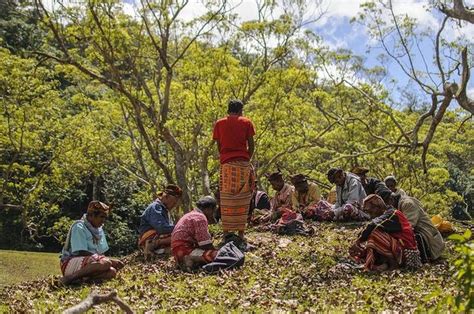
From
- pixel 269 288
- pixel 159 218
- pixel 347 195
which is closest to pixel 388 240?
pixel 269 288

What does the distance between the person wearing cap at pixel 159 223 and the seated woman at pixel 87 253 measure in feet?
5.56

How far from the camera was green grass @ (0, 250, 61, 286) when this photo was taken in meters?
15.7

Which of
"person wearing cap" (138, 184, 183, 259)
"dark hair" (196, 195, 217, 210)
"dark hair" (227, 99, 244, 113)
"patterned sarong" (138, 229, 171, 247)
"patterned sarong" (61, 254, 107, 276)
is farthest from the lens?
"patterned sarong" (138, 229, 171, 247)

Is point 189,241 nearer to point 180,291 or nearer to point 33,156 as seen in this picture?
point 180,291

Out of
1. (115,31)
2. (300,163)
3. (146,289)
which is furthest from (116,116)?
(146,289)

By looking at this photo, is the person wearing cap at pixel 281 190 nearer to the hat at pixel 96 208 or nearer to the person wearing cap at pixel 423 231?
the person wearing cap at pixel 423 231

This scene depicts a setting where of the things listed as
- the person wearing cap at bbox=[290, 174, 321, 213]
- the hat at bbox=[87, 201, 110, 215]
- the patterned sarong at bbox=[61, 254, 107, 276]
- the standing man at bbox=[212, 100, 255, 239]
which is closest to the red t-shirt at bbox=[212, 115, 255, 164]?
the standing man at bbox=[212, 100, 255, 239]

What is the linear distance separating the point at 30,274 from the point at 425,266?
12502mm

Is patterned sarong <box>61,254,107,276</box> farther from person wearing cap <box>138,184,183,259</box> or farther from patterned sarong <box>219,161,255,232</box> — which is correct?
patterned sarong <box>219,161,255,232</box>

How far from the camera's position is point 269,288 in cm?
688

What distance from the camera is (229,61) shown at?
706 inches

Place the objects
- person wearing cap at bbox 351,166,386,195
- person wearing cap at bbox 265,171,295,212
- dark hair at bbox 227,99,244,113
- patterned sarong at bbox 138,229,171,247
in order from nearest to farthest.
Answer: dark hair at bbox 227,99,244,113 → patterned sarong at bbox 138,229,171,247 → person wearing cap at bbox 351,166,386,195 → person wearing cap at bbox 265,171,295,212

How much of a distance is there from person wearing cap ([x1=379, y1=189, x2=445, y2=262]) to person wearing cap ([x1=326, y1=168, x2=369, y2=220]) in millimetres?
2763

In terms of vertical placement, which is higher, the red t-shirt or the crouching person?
the red t-shirt
